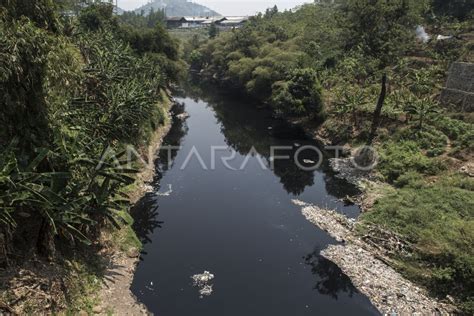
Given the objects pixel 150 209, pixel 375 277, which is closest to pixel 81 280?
pixel 150 209

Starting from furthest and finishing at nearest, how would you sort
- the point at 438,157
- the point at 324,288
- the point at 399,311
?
the point at 438,157
the point at 324,288
the point at 399,311

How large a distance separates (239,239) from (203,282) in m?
5.86

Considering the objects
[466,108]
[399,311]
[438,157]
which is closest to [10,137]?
[399,311]

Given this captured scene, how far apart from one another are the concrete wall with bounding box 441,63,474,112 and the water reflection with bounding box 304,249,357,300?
93.2 ft

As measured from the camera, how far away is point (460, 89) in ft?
148

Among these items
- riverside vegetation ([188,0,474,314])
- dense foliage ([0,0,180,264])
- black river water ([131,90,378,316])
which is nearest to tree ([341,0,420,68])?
riverside vegetation ([188,0,474,314])

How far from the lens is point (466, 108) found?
140ft

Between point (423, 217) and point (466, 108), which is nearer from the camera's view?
point (423, 217)

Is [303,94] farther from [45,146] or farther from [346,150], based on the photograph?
[45,146]

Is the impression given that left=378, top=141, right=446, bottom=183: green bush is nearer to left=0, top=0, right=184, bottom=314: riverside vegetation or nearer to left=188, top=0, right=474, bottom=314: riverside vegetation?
left=188, top=0, right=474, bottom=314: riverside vegetation

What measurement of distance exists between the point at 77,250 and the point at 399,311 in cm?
1741

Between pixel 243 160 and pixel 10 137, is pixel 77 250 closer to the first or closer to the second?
pixel 10 137

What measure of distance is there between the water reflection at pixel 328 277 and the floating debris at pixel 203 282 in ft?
20.7

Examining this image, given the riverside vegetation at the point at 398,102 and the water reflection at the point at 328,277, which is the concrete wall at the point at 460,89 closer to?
the riverside vegetation at the point at 398,102
